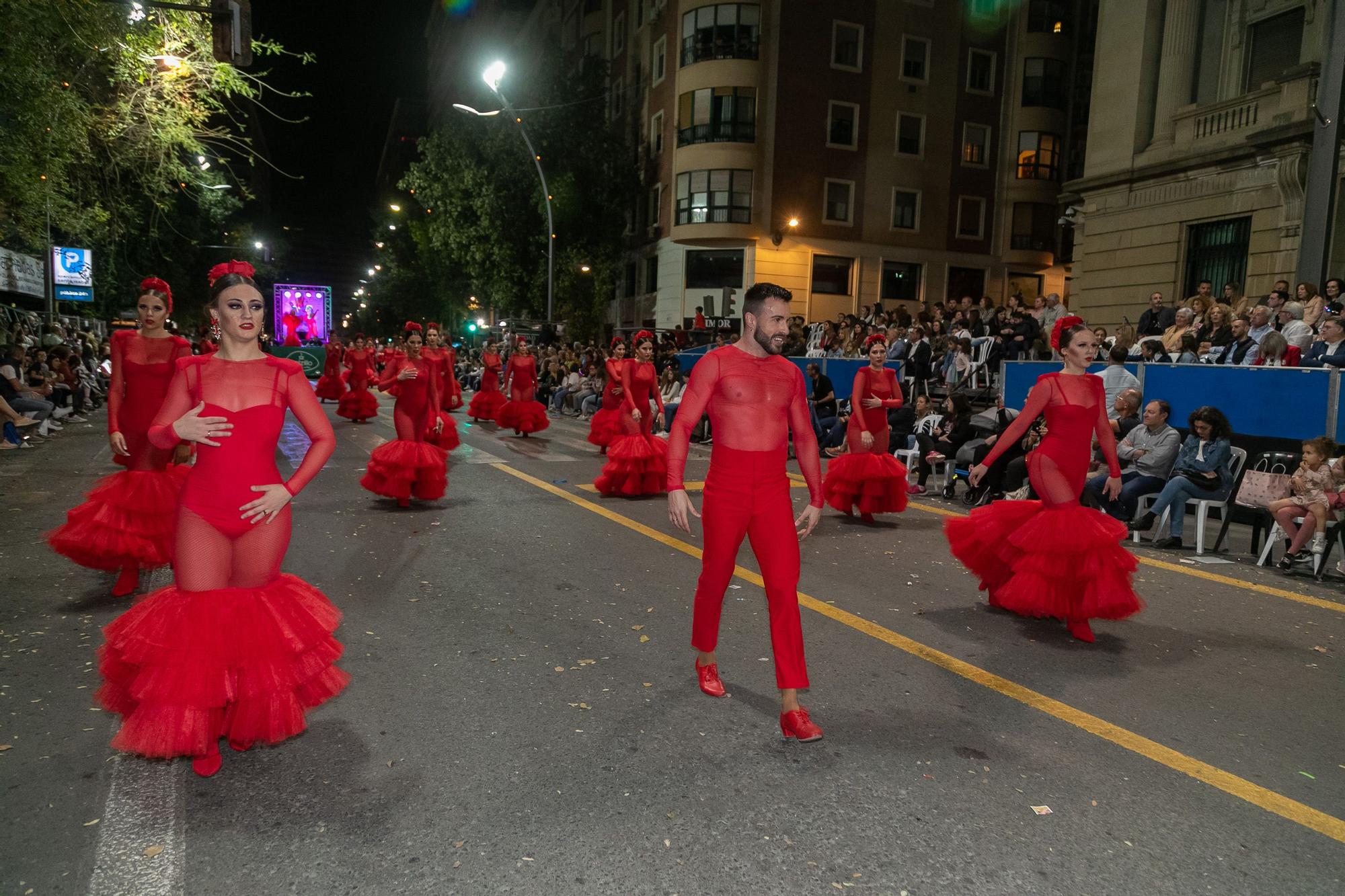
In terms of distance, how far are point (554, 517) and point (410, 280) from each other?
56.4 meters

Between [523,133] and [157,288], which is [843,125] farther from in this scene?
[157,288]

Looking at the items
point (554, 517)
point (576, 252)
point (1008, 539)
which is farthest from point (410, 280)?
point (1008, 539)

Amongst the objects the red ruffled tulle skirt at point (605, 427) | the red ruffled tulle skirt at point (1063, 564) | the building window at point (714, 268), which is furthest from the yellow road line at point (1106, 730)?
the building window at point (714, 268)

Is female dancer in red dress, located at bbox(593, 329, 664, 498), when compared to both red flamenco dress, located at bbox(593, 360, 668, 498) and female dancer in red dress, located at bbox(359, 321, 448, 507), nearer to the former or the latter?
red flamenco dress, located at bbox(593, 360, 668, 498)

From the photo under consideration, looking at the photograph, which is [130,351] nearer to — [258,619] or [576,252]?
[258,619]

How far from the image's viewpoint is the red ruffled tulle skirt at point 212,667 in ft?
11.3

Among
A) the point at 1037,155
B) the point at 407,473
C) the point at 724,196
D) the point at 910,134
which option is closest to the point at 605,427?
the point at 407,473

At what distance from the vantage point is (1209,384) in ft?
37.2

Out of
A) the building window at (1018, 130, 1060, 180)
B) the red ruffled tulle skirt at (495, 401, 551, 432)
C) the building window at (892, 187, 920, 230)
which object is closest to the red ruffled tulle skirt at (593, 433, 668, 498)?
the red ruffled tulle skirt at (495, 401, 551, 432)

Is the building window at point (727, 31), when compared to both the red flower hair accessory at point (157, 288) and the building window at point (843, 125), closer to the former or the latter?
the building window at point (843, 125)

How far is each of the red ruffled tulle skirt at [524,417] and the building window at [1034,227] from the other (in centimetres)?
2898

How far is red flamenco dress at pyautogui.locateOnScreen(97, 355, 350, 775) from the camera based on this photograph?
3459 millimetres

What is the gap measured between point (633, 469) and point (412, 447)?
260 cm

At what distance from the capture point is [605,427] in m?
15.4
